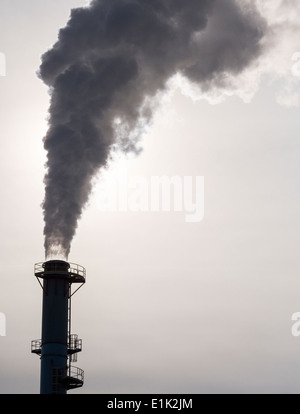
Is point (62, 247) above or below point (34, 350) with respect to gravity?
above
